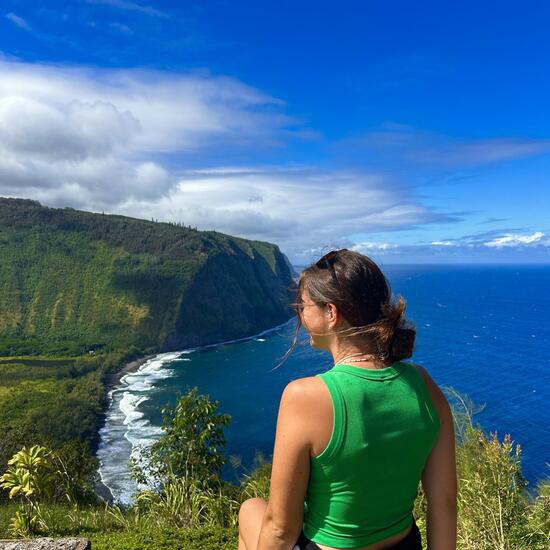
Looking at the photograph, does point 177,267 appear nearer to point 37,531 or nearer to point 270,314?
point 270,314

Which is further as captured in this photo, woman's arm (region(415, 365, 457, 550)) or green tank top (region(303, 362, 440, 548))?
woman's arm (region(415, 365, 457, 550))

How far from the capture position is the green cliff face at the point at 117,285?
313ft

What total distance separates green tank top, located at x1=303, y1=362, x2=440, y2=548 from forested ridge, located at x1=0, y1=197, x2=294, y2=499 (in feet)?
200

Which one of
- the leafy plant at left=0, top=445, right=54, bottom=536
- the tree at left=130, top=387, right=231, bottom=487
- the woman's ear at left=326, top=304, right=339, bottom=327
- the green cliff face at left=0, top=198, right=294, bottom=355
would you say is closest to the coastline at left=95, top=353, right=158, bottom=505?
the green cliff face at left=0, top=198, right=294, bottom=355

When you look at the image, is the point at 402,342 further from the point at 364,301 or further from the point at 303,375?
the point at 303,375

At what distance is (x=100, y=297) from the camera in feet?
344

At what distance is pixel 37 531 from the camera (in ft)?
18.4

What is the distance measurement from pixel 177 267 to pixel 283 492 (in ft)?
376

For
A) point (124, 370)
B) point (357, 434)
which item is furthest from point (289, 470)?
point (124, 370)

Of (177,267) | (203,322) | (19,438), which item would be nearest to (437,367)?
(19,438)

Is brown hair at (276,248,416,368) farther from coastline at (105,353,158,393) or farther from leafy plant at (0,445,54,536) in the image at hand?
coastline at (105,353,158,393)

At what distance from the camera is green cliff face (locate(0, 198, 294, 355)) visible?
95.5 metres

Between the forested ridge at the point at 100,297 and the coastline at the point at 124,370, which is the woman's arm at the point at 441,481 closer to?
the forested ridge at the point at 100,297

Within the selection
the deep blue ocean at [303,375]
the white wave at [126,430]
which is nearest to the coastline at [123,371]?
the white wave at [126,430]
